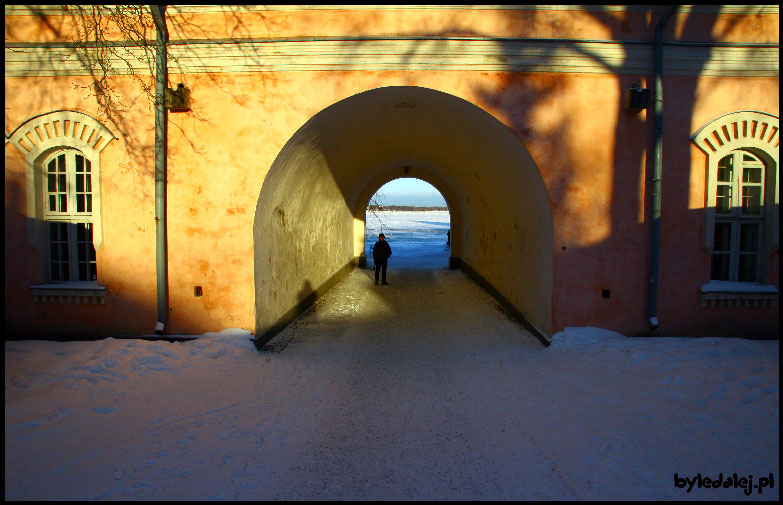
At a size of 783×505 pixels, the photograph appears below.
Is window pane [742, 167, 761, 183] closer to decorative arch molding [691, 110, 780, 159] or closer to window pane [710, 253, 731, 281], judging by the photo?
decorative arch molding [691, 110, 780, 159]

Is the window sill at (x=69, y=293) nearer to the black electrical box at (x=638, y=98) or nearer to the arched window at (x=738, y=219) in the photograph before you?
the black electrical box at (x=638, y=98)

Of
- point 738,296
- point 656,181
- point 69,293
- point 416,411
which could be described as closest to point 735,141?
point 656,181

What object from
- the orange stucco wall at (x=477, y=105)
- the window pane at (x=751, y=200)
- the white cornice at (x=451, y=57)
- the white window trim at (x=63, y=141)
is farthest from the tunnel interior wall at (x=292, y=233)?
the window pane at (x=751, y=200)

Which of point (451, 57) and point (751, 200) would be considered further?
point (751, 200)

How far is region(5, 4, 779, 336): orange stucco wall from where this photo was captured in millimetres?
7191

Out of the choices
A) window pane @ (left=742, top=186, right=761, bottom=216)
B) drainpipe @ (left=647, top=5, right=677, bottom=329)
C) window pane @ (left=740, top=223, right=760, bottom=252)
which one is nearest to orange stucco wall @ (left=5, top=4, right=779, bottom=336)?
drainpipe @ (left=647, top=5, right=677, bottom=329)

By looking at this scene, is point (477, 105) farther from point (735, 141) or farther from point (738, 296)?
point (738, 296)

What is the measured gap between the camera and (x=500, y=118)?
7.29 meters

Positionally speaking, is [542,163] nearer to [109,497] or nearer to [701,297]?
[701,297]

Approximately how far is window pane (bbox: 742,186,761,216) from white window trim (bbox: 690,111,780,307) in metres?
0.13

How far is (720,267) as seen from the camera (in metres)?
7.82

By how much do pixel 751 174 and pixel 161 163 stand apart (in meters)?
9.55

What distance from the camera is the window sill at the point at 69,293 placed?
7.54 m

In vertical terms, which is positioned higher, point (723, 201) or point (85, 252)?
point (723, 201)
